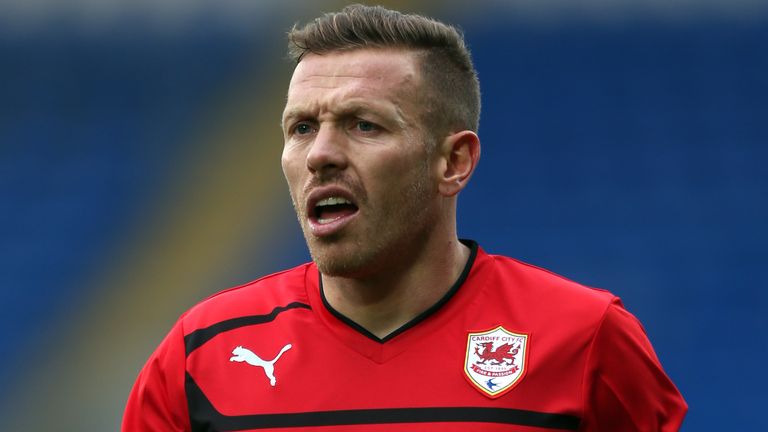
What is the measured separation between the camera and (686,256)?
678 centimetres

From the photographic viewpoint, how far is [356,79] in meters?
2.44

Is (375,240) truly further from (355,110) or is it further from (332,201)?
(355,110)

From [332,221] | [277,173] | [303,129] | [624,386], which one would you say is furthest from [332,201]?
[277,173]

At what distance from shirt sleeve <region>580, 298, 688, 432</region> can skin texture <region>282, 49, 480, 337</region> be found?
0.38 m

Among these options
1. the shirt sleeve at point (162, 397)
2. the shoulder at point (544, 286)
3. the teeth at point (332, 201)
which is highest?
the teeth at point (332, 201)

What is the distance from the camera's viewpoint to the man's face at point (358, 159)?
238 cm

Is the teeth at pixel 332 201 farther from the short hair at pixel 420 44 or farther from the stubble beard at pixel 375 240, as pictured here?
the short hair at pixel 420 44

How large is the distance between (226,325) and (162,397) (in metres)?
0.22

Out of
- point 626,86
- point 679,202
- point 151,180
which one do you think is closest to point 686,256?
point 679,202

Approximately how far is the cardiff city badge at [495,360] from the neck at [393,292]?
150 mm

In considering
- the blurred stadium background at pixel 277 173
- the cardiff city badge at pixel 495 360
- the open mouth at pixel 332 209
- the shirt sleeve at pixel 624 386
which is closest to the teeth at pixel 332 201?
the open mouth at pixel 332 209

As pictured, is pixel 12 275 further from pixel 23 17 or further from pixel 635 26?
pixel 635 26

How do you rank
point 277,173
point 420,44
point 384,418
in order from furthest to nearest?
point 277,173, point 420,44, point 384,418

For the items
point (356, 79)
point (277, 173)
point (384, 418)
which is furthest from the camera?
point (277, 173)
